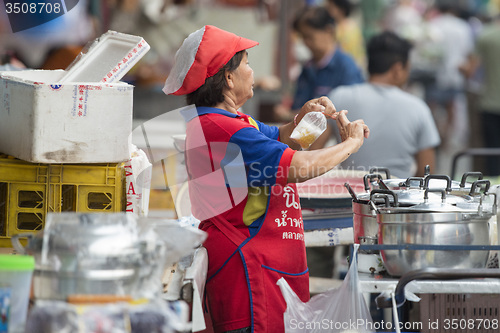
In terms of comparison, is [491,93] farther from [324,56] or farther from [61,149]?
[61,149]

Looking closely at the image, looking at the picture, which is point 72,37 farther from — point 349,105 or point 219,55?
point 219,55

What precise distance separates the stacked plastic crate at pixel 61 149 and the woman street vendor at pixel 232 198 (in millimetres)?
284

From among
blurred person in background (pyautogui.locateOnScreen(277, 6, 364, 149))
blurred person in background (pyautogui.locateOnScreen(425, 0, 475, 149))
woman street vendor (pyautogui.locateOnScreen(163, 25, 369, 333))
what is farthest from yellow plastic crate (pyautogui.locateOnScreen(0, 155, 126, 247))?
blurred person in background (pyautogui.locateOnScreen(425, 0, 475, 149))

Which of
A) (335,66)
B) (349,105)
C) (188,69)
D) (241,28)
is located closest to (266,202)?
(188,69)

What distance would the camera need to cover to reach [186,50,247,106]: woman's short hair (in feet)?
9.95

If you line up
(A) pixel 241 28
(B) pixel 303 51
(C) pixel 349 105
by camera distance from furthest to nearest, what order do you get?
1. (B) pixel 303 51
2. (A) pixel 241 28
3. (C) pixel 349 105

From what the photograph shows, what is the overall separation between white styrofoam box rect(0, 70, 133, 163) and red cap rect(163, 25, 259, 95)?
9.3 inches

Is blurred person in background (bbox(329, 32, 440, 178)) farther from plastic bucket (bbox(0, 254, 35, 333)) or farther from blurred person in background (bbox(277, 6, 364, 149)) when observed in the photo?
plastic bucket (bbox(0, 254, 35, 333))

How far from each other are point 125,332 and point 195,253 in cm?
95

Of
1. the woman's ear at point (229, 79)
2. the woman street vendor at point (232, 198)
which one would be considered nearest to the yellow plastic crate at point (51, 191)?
the woman street vendor at point (232, 198)

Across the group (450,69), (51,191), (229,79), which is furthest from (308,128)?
(450,69)

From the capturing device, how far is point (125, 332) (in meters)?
2.05

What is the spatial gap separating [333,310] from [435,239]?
47 centimetres

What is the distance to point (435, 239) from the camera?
273cm
